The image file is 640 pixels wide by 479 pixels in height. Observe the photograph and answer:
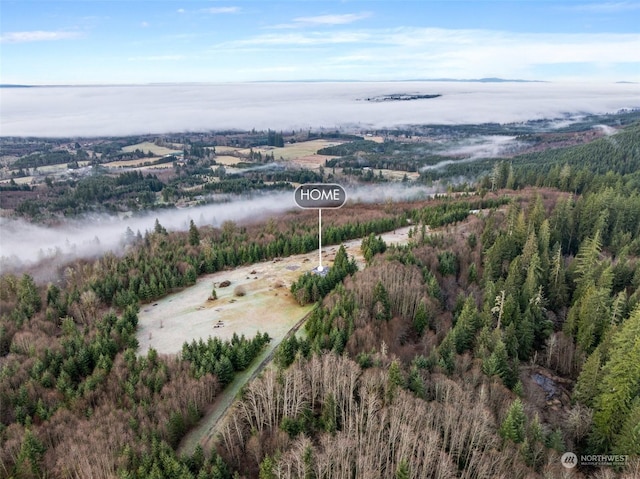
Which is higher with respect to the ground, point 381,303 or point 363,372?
point 381,303

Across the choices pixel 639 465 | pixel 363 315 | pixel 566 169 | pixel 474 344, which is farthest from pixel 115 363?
pixel 566 169

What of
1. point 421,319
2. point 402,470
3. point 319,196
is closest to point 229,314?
point 319,196

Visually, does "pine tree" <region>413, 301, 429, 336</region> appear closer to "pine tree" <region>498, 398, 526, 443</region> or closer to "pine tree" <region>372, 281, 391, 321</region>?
"pine tree" <region>372, 281, 391, 321</region>

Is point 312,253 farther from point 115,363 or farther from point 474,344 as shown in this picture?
point 115,363

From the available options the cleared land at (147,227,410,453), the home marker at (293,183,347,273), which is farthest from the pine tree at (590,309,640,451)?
the cleared land at (147,227,410,453)

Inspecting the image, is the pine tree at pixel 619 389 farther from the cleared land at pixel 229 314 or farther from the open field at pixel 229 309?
the open field at pixel 229 309

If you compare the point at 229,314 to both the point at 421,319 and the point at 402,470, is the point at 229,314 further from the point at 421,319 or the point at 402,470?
the point at 402,470

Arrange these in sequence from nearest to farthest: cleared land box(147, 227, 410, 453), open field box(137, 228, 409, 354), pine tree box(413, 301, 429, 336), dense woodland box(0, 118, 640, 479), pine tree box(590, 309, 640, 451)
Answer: dense woodland box(0, 118, 640, 479) → pine tree box(590, 309, 640, 451) → cleared land box(147, 227, 410, 453) → pine tree box(413, 301, 429, 336) → open field box(137, 228, 409, 354)

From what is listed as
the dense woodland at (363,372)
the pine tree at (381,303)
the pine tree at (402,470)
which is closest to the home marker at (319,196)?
the dense woodland at (363,372)

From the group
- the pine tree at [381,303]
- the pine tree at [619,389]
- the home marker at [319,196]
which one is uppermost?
the home marker at [319,196]
